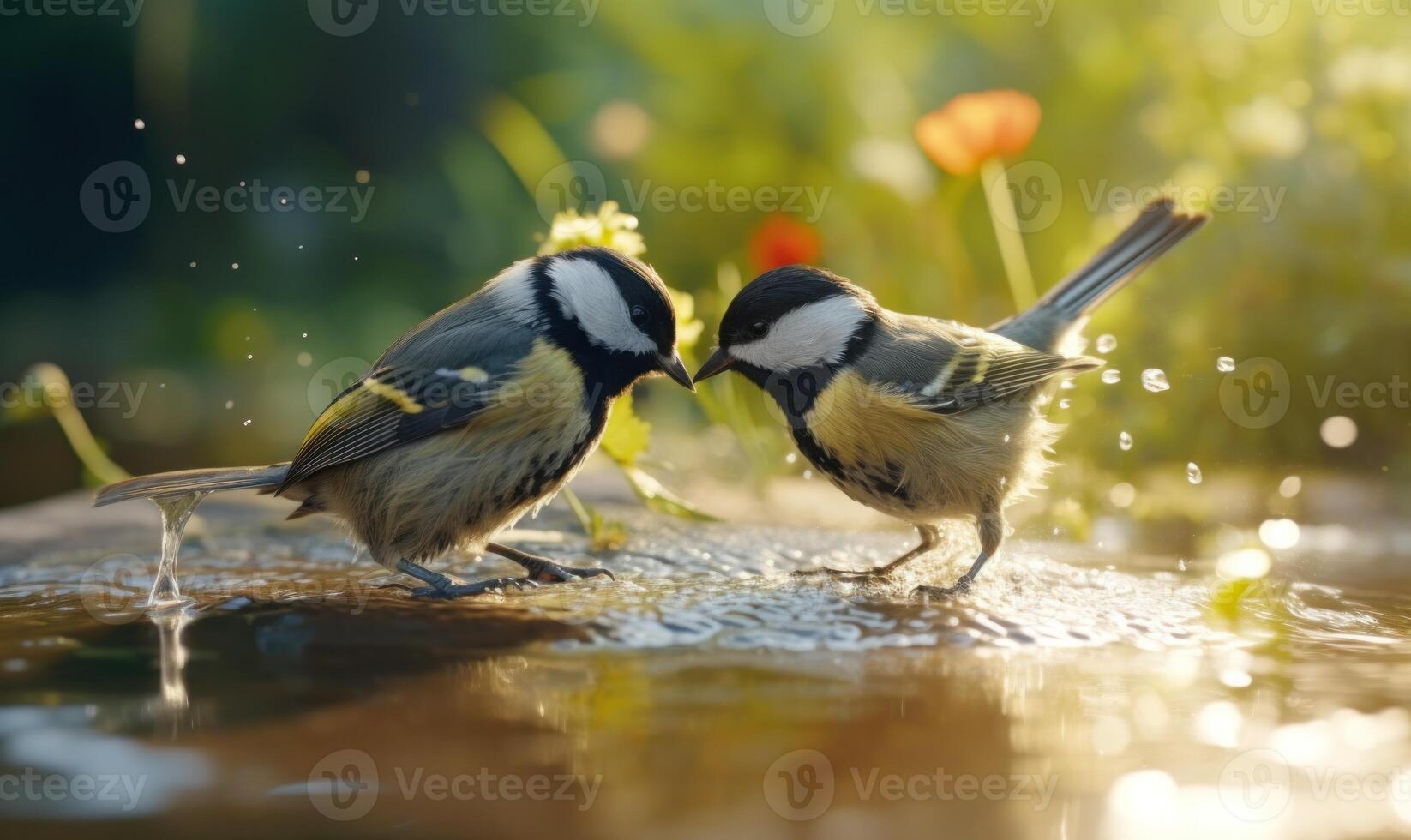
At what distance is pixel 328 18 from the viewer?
6.25 metres

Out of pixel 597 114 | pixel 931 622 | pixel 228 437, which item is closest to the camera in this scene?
pixel 931 622

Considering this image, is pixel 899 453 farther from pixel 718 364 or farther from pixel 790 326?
pixel 718 364

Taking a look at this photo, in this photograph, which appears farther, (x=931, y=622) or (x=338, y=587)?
(x=338, y=587)

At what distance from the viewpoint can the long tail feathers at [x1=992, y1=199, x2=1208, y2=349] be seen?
12.3 feet

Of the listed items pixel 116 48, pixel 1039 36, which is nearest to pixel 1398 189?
pixel 1039 36

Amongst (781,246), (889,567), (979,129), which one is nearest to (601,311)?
(889,567)

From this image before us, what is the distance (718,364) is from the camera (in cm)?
319

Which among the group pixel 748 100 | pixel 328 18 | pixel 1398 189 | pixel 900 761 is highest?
pixel 328 18

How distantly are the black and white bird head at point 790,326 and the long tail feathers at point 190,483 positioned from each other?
1.24 m

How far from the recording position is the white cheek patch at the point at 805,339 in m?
3.10

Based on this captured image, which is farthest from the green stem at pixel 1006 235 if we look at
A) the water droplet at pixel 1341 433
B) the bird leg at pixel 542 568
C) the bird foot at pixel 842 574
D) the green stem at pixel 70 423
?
the green stem at pixel 70 423

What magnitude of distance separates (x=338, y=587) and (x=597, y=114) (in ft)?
12.3

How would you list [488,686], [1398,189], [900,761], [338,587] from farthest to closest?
[1398,189] → [338,587] → [488,686] → [900,761]

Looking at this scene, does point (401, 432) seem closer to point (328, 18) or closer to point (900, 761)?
point (900, 761)
